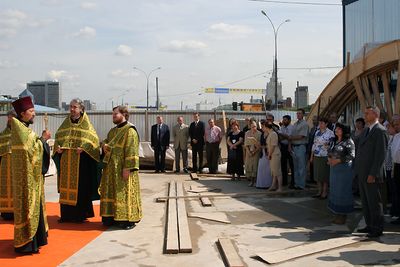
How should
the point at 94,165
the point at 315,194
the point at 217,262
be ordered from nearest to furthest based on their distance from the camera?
the point at 217,262 → the point at 94,165 → the point at 315,194

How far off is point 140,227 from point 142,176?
6.86 meters

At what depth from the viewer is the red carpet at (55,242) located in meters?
5.53

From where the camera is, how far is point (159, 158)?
49.8ft

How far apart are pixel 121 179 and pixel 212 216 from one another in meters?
1.67

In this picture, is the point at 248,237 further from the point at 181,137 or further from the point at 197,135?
the point at 181,137

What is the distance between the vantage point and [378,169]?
6262 millimetres

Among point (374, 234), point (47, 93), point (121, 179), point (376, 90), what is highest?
point (47, 93)

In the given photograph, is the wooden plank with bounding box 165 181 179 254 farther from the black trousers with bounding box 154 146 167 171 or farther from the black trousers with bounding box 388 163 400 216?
the black trousers with bounding box 154 146 167 171

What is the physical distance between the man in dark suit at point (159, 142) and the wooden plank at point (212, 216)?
6728mm

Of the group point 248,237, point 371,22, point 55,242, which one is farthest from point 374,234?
point 371,22

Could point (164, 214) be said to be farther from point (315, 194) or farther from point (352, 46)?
point (352, 46)

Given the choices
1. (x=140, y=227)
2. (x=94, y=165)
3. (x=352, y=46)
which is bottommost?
(x=140, y=227)

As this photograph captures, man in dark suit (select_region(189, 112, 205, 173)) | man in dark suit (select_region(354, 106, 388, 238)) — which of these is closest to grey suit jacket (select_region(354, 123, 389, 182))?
man in dark suit (select_region(354, 106, 388, 238))

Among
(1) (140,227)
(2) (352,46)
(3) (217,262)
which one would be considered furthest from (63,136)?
(2) (352,46)
